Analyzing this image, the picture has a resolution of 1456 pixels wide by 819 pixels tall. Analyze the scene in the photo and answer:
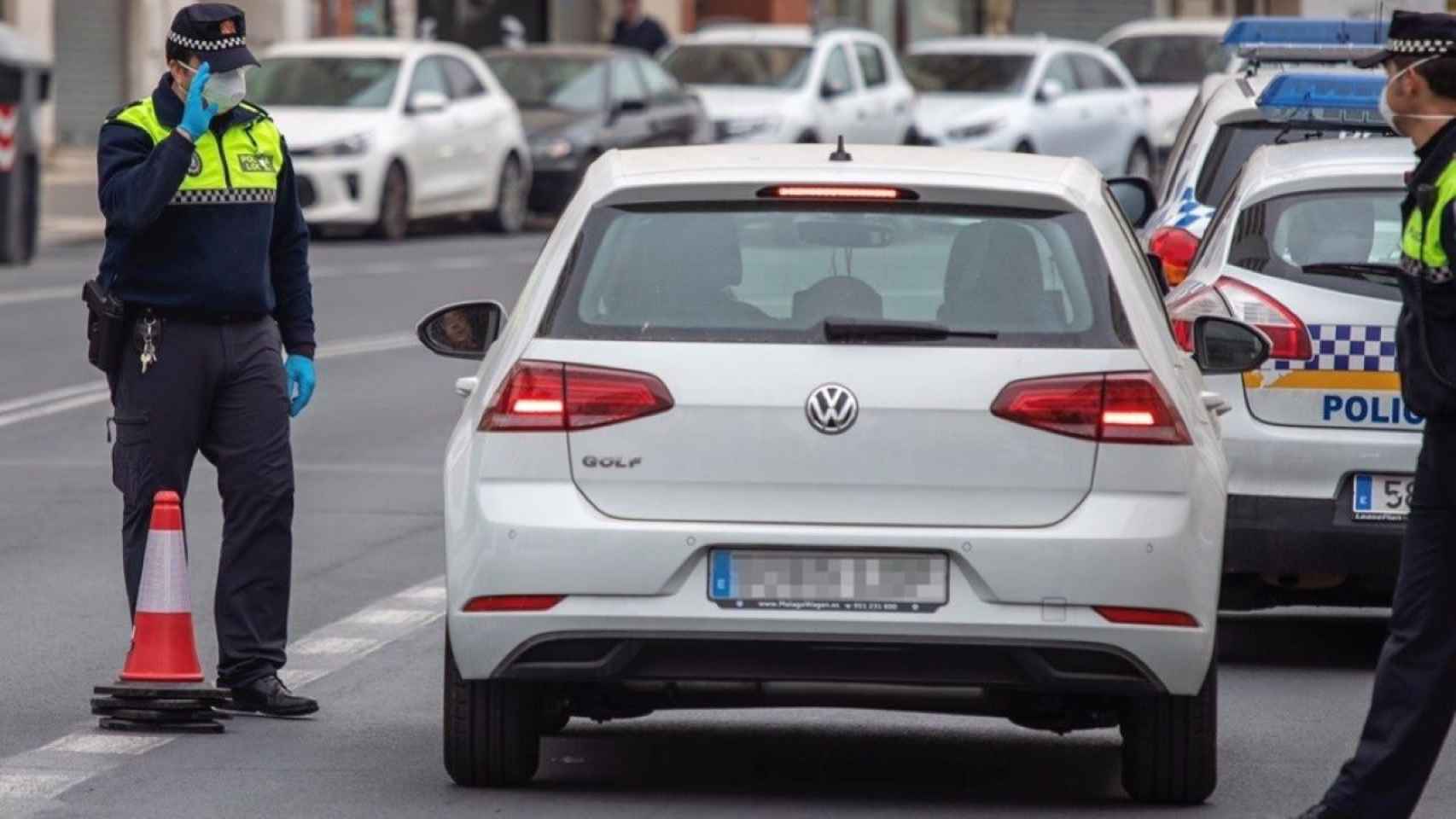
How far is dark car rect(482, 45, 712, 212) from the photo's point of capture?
105 ft

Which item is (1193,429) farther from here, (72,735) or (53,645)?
(53,645)

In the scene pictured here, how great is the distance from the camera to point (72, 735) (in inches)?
323

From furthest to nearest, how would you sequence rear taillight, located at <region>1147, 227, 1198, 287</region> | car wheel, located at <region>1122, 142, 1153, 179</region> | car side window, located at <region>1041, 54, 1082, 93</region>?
car wheel, located at <region>1122, 142, 1153, 179</region>
car side window, located at <region>1041, 54, 1082, 93</region>
rear taillight, located at <region>1147, 227, 1198, 287</region>

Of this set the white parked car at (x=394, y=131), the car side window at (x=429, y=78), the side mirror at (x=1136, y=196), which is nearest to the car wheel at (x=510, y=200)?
the white parked car at (x=394, y=131)

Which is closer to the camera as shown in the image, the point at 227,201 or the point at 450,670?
the point at 450,670

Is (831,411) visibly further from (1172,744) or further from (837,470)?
(1172,744)

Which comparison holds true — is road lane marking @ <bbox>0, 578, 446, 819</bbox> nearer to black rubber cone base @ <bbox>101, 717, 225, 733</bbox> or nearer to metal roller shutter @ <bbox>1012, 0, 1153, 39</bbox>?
black rubber cone base @ <bbox>101, 717, 225, 733</bbox>

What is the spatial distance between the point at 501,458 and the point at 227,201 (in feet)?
5.27

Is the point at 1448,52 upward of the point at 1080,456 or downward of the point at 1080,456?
upward

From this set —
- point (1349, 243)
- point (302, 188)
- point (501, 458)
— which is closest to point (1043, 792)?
point (501, 458)

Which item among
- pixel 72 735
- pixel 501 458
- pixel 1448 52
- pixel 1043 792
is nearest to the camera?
pixel 1448 52

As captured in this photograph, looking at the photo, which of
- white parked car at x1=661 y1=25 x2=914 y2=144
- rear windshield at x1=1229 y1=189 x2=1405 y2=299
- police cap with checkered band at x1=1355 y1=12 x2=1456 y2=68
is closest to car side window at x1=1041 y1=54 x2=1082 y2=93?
white parked car at x1=661 y1=25 x2=914 y2=144

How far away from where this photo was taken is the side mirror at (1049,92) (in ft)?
106

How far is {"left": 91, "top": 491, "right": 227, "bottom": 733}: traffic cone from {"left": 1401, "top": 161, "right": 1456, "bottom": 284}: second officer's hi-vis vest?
3.06 m
